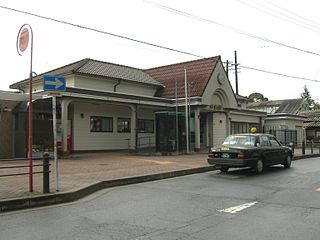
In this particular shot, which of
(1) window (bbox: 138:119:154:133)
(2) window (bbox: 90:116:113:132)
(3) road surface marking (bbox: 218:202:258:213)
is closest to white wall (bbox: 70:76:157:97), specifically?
(2) window (bbox: 90:116:113:132)

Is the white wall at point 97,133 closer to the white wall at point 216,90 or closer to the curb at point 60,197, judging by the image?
the white wall at point 216,90

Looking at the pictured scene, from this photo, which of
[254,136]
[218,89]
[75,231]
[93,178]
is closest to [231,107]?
[218,89]

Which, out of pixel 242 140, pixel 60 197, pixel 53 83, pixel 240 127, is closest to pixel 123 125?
pixel 240 127

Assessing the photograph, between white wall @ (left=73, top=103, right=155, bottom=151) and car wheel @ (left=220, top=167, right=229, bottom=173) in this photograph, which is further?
white wall @ (left=73, top=103, right=155, bottom=151)

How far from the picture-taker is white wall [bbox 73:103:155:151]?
2491 cm

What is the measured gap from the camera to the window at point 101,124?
85.3 ft

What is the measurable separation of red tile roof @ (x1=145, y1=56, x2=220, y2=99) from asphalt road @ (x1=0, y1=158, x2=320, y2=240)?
695 inches

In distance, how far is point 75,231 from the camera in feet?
20.8

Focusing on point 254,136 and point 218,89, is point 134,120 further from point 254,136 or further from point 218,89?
point 254,136

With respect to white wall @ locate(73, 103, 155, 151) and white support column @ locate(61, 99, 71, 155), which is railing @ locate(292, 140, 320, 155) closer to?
white wall @ locate(73, 103, 155, 151)

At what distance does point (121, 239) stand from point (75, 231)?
97 cm

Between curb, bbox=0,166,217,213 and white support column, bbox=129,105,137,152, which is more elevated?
white support column, bbox=129,105,137,152

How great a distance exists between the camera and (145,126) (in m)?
29.9

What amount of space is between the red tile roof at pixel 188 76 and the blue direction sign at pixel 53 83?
18.7m
